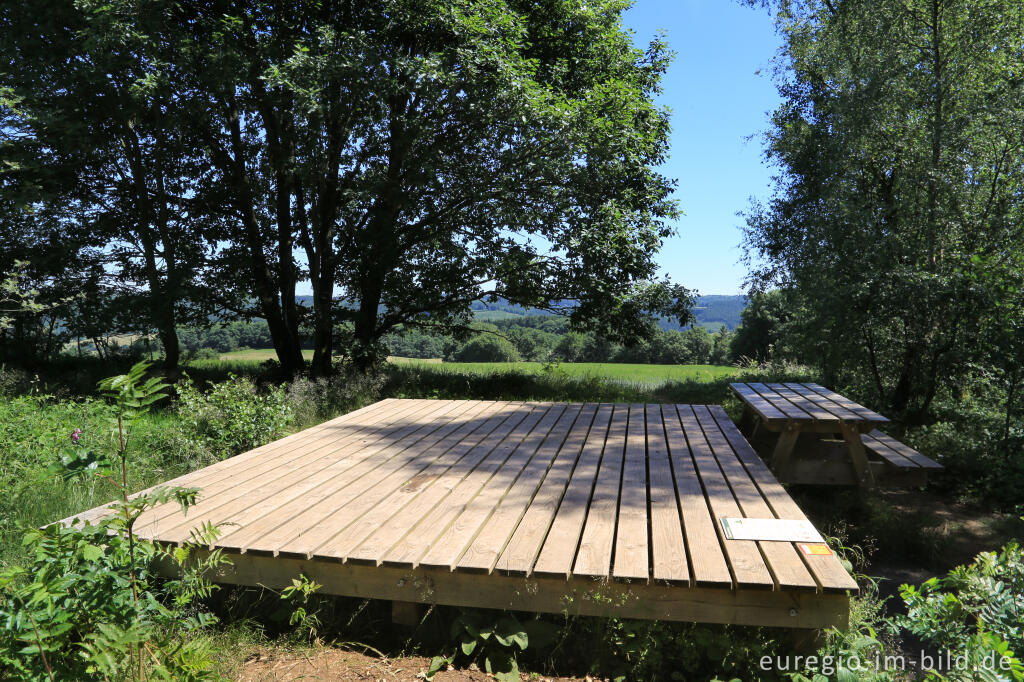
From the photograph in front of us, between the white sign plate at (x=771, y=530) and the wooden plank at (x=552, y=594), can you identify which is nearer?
the wooden plank at (x=552, y=594)

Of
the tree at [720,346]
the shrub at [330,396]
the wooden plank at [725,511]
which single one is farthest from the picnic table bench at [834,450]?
the tree at [720,346]

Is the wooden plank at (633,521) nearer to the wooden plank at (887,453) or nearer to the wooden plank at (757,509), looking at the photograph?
the wooden plank at (757,509)

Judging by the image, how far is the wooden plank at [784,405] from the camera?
172 inches

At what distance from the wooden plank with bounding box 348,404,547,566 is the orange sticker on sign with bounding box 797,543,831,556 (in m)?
1.63

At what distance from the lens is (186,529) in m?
2.81

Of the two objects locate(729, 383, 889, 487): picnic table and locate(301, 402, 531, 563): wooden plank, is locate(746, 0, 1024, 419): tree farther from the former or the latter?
locate(301, 402, 531, 563): wooden plank

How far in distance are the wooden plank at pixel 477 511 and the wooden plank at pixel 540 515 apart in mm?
193

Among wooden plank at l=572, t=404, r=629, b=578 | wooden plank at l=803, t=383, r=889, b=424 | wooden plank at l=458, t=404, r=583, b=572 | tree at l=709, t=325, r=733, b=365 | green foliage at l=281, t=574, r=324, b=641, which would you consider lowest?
tree at l=709, t=325, r=733, b=365

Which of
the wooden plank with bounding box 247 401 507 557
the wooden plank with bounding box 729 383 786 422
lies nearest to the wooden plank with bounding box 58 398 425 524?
the wooden plank with bounding box 247 401 507 557

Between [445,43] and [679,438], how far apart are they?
26.8 feet

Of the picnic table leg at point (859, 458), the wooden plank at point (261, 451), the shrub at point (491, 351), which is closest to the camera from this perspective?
the wooden plank at point (261, 451)

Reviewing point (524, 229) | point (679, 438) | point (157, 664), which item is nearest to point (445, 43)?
point (524, 229)

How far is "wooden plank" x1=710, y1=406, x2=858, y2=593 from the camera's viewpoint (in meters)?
2.24

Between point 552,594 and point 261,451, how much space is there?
2907 mm
